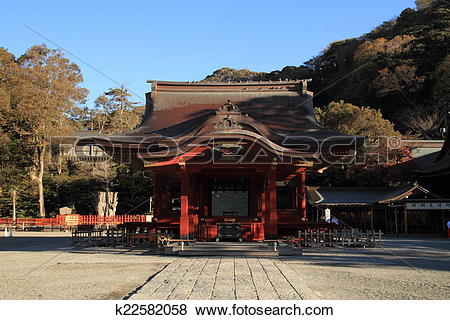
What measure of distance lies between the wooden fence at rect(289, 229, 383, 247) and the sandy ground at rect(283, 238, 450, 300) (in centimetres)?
59

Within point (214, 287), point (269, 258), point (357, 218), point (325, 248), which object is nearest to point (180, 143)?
point (269, 258)

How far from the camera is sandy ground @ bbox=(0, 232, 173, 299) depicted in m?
7.29

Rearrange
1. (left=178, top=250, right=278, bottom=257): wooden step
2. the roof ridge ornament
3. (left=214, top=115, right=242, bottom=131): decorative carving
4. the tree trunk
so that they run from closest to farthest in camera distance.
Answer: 1. (left=178, top=250, right=278, bottom=257): wooden step
2. (left=214, top=115, right=242, bottom=131): decorative carving
3. the roof ridge ornament
4. the tree trunk

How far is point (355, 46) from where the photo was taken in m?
63.6

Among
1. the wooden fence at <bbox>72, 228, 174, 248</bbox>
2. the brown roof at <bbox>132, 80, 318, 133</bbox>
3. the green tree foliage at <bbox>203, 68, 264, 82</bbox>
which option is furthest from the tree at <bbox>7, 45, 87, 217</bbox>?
the green tree foliage at <bbox>203, 68, 264, 82</bbox>

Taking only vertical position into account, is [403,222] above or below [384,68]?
below

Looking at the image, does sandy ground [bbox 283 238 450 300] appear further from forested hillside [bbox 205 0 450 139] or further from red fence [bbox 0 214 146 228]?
forested hillside [bbox 205 0 450 139]

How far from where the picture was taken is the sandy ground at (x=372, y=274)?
717 cm

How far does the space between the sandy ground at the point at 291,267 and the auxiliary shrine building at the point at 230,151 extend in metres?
2.45

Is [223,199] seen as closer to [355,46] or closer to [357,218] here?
[357,218]

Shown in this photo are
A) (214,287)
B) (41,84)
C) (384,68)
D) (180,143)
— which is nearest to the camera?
(214,287)

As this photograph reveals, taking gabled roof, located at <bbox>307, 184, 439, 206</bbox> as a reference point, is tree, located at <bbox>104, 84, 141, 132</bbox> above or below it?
above

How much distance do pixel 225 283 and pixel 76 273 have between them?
4113 millimetres

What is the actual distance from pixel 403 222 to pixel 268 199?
55.3ft
